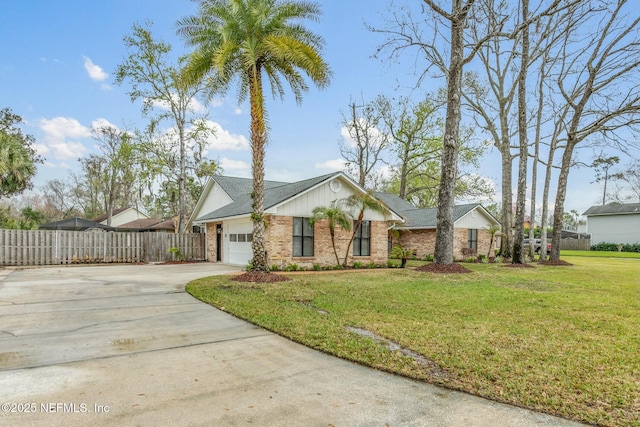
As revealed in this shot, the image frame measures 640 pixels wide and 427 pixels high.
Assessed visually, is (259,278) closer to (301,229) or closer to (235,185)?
(301,229)

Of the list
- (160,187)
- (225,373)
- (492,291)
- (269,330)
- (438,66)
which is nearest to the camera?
(225,373)

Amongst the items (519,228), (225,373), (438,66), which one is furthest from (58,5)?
(519,228)

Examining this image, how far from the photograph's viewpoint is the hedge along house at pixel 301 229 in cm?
1483

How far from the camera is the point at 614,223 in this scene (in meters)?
39.3

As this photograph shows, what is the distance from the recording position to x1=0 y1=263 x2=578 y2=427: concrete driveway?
9.52 feet

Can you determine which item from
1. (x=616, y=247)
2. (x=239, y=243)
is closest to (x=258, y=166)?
(x=239, y=243)

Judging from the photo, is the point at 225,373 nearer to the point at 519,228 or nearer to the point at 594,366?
the point at 594,366

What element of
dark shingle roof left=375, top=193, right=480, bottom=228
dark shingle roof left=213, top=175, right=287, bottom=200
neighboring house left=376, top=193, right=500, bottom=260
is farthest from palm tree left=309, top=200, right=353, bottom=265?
neighboring house left=376, top=193, right=500, bottom=260

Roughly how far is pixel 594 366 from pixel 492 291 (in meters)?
5.52

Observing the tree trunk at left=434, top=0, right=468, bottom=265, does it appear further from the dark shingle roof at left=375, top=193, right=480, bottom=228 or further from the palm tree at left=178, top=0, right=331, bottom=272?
the dark shingle roof at left=375, top=193, right=480, bottom=228

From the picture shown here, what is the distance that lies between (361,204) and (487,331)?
439 inches

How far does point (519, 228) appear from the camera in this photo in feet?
55.8

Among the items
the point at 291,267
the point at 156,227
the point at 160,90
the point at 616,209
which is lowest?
the point at 291,267

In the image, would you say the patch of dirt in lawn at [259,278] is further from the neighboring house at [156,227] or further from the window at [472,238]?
the neighboring house at [156,227]
